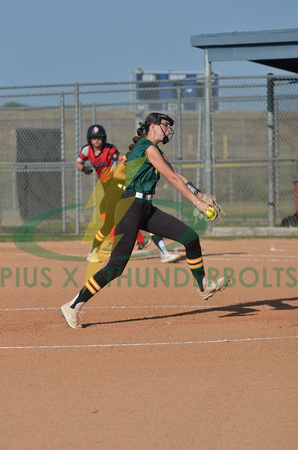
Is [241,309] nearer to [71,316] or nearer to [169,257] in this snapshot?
[71,316]

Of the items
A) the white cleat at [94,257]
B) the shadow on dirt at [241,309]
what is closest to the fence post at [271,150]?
the white cleat at [94,257]

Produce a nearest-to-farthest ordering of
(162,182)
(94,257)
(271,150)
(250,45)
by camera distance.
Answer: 1. (94,257)
2. (250,45)
3. (271,150)
4. (162,182)

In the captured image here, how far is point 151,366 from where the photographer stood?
5582 mm

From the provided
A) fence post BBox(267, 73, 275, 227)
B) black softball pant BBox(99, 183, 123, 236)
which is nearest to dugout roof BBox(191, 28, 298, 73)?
fence post BBox(267, 73, 275, 227)

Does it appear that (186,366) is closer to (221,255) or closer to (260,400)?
(260,400)

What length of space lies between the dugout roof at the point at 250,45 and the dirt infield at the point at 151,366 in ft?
24.0

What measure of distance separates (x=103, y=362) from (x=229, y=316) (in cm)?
239

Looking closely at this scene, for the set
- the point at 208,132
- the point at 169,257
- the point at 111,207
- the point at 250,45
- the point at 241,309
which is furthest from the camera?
the point at 208,132

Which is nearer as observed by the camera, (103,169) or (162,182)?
(103,169)

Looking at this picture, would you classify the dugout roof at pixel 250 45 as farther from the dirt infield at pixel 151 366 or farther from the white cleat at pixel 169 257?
the dirt infield at pixel 151 366

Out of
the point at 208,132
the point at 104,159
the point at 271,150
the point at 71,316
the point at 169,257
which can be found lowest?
the point at 71,316

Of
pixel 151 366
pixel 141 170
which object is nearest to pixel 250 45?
pixel 141 170

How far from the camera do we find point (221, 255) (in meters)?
13.0

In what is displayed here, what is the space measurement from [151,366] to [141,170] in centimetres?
216
